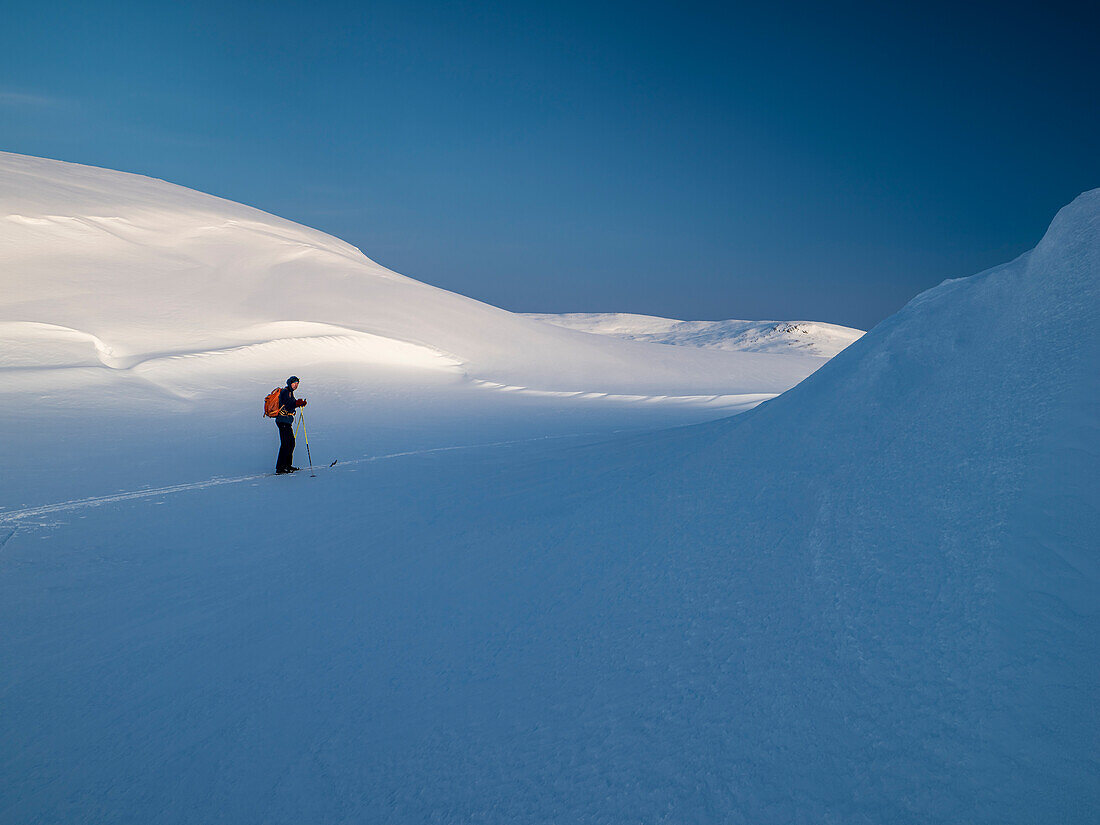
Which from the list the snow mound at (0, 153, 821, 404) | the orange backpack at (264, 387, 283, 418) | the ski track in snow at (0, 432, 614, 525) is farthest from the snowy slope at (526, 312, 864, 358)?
the orange backpack at (264, 387, 283, 418)

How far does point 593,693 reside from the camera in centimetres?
297

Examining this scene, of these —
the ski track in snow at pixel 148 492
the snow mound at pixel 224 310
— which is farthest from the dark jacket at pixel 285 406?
the snow mound at pixel 224 310

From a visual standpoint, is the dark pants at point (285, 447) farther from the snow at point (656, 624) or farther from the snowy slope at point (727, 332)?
the snowy slope at point (727, 332)

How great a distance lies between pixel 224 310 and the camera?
55.4 ft

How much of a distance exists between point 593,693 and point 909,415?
110 inches

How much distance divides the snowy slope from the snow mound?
58.4 ft

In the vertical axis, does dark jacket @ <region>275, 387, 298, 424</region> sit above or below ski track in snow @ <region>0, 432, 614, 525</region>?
above

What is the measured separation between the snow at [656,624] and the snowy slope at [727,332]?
3360 centimetres

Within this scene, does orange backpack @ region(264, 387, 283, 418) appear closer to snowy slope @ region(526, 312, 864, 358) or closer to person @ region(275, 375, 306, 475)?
person @ region(275, 375, 306, 475)

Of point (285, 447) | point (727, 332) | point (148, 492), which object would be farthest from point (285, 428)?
point (727, 332)

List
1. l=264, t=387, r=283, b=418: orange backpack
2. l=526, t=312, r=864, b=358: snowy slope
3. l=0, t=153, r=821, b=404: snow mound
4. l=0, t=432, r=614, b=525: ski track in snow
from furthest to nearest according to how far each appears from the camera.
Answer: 1. l=526, t=312, r=864, b=358: snowy slope
2. l=0, t=153, r=821, b=404: snow mound
3. l=264, t=387, r=283, b=418: orange backpack
4. l=0, t=432, r=614, b=525: ski track in snow

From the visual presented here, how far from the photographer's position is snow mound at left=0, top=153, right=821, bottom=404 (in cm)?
1376

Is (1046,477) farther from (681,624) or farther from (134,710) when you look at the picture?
(134,710)

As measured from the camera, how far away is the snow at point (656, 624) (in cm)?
241
